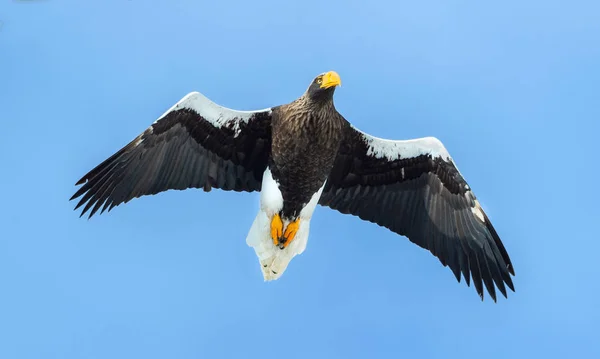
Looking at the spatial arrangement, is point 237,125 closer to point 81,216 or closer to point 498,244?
point 81,216

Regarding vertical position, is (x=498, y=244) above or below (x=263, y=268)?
above

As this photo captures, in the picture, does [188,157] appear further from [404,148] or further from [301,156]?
[404,148]

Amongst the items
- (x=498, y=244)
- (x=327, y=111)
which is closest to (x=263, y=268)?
(x=327, y=111)

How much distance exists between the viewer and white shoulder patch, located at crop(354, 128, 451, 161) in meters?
11.4

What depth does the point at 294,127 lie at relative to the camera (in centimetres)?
1063

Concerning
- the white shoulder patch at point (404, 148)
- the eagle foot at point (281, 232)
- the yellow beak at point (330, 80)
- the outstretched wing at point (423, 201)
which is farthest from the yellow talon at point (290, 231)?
the yellow beak at point (330, 80)

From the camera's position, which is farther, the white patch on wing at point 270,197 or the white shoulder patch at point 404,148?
the white shoulder patch at point 404,148

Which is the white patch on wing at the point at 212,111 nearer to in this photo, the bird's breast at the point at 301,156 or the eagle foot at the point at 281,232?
the bird's breast at the point at 301,156

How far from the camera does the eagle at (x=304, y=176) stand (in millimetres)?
10773

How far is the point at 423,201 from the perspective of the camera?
11734mm

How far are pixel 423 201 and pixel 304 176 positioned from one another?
1.71m

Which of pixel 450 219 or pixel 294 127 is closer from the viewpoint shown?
pixel 294 127

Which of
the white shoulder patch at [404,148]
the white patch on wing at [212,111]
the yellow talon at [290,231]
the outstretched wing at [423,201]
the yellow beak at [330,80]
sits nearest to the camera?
the yellow beak at [330,80]

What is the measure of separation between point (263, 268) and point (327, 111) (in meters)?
1.95
